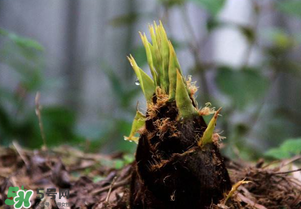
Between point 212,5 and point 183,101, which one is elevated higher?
point 212,5

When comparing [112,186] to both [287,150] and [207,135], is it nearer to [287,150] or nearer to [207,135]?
[207,135]

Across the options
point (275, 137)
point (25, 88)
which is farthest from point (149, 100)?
point (275, 137)

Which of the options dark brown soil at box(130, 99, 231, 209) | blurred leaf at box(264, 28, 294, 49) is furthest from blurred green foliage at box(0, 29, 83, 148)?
dark brown soil at box(130, 99, 231, 209)

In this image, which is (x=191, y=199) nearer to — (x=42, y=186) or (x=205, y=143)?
(x=205, y=143)

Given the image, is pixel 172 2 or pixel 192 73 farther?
pixel 192 73

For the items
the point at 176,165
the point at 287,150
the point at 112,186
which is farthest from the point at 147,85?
the point at 287,150

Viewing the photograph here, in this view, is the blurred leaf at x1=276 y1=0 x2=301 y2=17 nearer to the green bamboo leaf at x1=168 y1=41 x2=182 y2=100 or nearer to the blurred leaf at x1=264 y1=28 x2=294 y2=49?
the blurred leaf at x1=264 y1=28 x2=294 y2=49
